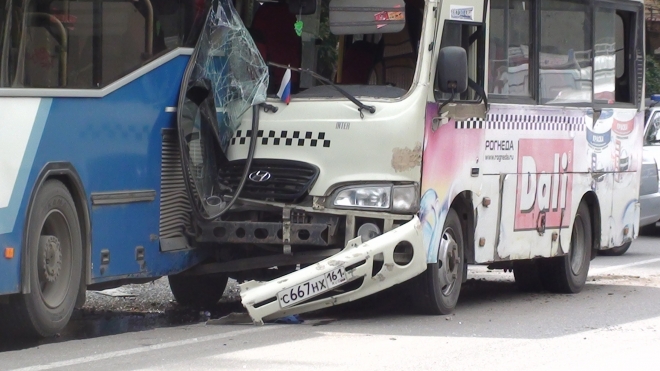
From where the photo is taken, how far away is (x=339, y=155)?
980 centimetres

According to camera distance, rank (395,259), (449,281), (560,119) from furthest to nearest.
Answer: (560,119) → (449,281) → (395,259)

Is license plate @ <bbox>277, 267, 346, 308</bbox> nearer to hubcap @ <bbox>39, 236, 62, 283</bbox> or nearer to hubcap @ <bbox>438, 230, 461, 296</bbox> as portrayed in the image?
hubcap @ <bbox>438, 230, 461, 296</bbox>

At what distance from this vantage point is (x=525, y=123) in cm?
1162

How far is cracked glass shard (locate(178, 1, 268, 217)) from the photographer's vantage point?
9.90 m

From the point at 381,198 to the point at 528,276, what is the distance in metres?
3.93

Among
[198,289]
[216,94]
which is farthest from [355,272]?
[198,289]

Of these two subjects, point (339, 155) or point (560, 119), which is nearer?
point (339, 155)

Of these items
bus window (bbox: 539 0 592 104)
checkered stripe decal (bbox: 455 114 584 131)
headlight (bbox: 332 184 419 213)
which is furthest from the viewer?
Result: bus window (bbox: 539 0 592 104)

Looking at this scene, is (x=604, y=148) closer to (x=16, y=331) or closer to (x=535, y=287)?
(x=535, y=287)

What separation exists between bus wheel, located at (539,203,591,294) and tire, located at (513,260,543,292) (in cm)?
9

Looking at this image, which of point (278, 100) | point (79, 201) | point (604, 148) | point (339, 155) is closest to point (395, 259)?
point (339, 155)

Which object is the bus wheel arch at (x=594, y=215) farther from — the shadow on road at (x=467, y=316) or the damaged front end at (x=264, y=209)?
the damaged front end at (x=264, y=209)

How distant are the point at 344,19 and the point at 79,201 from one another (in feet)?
8.41

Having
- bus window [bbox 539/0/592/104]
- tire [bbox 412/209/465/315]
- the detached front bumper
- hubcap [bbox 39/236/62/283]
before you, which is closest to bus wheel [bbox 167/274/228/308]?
the detached front bumper
